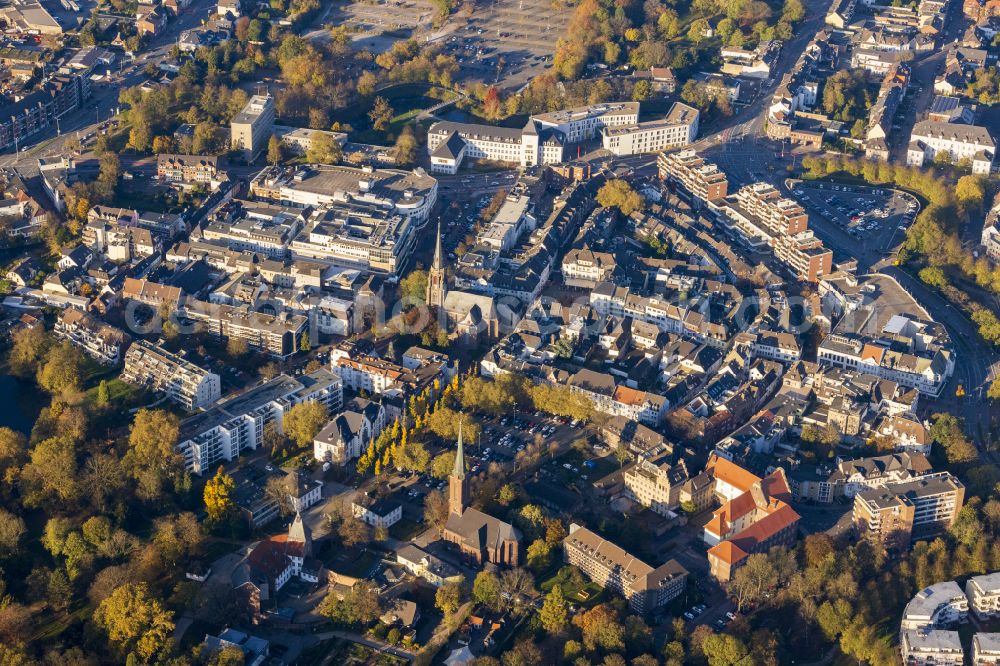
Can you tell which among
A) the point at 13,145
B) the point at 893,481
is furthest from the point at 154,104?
the point at 893,481

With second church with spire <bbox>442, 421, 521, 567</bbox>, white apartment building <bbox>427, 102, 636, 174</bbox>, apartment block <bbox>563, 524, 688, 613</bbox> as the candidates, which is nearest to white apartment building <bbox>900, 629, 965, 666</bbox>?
apartment block <bbox>563, 524, 688, 613</bbox>

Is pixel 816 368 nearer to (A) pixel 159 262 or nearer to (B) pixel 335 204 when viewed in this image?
(B) pixel 335 204

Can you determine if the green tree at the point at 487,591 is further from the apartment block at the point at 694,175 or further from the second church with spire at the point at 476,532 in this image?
the apartment block at the point at 694,175

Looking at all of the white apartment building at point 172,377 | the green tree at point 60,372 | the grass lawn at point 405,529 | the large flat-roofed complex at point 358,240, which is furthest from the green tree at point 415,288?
the grass lawn at point 405,529

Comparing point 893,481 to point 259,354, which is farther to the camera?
point 259,354

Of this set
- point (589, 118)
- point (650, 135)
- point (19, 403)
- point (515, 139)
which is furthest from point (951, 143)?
point (19, 403)

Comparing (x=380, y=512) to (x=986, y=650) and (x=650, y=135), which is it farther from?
(x=650, y=135)
